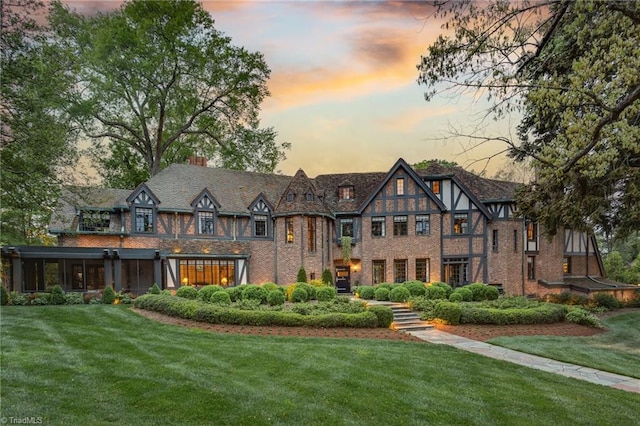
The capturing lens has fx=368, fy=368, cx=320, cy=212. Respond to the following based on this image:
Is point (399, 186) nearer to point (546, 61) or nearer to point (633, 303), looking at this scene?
point (633, 303)

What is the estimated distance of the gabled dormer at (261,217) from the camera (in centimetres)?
2450

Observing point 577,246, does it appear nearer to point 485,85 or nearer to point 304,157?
point 304,157

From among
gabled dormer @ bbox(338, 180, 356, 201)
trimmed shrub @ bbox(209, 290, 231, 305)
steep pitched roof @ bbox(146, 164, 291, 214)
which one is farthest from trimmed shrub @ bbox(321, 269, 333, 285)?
trimmed shrub @ bbox(209, 290, 231, 305)

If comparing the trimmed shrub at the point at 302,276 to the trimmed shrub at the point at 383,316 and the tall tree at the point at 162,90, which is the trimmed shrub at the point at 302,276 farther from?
the tall tree at the point at 162,90

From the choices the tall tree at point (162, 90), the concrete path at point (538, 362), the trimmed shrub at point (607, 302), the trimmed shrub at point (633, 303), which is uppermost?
the tall tree at point (162, 90)

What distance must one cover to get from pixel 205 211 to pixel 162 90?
37.7 ft

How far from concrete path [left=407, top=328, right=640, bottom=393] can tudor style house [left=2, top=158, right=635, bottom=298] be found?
35.5 ft

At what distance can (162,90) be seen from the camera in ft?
92.1

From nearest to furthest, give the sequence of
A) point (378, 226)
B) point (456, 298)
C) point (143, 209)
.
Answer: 1. point (456, 298)
2. point (143, 209)
3. point (378, 226)

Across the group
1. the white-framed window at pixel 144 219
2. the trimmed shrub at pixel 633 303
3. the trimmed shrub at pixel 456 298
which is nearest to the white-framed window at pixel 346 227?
the trimmed shrub at pixel 456 298

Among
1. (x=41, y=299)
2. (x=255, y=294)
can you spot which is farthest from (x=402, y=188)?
(x=41, y=299)

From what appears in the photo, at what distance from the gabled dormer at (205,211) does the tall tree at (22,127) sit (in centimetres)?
1404

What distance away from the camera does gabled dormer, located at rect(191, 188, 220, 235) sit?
904 inches

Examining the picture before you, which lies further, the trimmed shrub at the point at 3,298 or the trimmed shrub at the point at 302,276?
the trimmed shrub at the point at 302,276
